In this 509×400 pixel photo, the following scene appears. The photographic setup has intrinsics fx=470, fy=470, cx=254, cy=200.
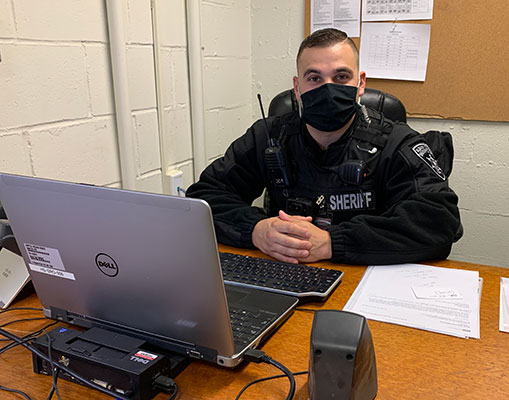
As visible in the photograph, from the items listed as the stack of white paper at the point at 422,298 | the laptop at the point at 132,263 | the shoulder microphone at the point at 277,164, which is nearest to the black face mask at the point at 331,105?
the shoulder microphone at the point at 277,164

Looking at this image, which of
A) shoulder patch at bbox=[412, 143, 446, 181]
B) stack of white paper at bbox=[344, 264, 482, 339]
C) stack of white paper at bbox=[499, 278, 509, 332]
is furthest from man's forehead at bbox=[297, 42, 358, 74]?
stack of white paper at bbox=[499, 278, 509, 332]

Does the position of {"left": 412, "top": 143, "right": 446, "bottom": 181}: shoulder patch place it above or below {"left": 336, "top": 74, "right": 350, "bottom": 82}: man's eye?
below

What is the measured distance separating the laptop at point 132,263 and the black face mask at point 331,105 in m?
0.72

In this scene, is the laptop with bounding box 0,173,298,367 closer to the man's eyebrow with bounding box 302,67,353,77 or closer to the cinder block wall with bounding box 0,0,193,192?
the cinder block wall with bounding box 0,0,193,192

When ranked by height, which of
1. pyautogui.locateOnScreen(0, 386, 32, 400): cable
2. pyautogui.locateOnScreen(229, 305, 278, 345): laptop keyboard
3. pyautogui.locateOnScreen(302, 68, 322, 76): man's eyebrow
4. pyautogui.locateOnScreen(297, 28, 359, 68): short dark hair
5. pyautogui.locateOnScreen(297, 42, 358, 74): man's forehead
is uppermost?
pyautogui.locateOnScreen(297, 28, 359, 68): short dark hair

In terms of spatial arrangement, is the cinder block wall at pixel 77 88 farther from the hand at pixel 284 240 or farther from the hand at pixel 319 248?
the hand at pixel 319 248

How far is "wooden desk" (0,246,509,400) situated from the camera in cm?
69

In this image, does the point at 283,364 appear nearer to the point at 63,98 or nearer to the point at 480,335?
the point at 480,335

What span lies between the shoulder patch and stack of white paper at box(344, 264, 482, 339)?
318mm

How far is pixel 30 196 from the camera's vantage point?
28.3 inches

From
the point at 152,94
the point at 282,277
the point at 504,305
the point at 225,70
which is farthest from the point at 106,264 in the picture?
the point at 225,70

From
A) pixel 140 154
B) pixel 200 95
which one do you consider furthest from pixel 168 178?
pixel 200 95

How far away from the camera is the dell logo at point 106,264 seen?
70 centimetres

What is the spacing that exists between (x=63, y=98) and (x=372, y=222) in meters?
0.96
